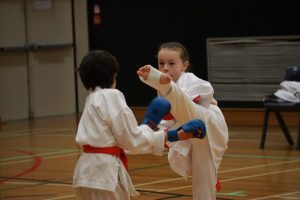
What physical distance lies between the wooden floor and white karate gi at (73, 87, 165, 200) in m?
2.46

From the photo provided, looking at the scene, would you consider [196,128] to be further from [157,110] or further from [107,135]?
[107,135]

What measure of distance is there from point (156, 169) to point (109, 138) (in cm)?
421

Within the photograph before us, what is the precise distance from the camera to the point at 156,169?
311 inches

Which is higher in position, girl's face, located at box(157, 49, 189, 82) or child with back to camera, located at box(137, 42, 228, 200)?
girl's face, located at box(157, 49, 189, 82)

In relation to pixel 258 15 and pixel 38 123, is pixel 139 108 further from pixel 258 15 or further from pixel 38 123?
pixel 258 15

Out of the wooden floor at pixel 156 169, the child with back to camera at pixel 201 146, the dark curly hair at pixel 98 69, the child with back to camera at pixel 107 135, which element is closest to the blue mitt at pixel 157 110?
the child with back to camera at pixel 107 135

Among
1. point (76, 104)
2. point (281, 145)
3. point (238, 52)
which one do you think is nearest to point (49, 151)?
point (281, 145)

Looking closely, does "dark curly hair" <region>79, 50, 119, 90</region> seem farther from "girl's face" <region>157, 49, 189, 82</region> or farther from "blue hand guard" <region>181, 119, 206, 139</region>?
"girl's face" <region>157, 49, 189, 82</region>

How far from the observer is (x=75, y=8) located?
14234mm

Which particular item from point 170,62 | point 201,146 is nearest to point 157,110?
point 201,146

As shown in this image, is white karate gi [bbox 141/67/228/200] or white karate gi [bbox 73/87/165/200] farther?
white karate gi [bbox 141/67/228/200]

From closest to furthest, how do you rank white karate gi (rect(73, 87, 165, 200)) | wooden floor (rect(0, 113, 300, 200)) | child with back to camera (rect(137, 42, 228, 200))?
white karate gi (rect(73, 87, 165, 200)), child with back to camera (rect(137, 42, 228, 200)), wooden floor (rect(0, 113, 300, 200))

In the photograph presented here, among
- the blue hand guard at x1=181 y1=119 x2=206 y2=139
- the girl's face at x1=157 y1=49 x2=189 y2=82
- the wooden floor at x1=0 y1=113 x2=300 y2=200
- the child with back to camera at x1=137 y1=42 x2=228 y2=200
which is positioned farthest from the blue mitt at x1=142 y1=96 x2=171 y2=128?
the wooden floor at x1=0 y1=113 x2=300 y2=200

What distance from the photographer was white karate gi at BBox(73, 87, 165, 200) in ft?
12.1
